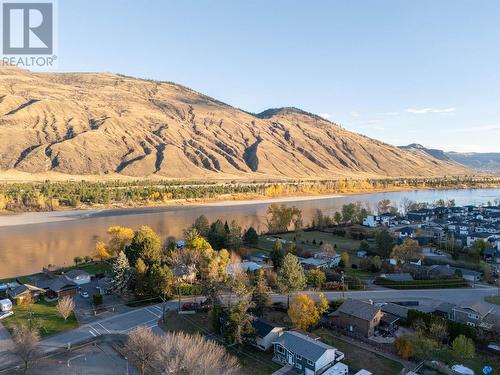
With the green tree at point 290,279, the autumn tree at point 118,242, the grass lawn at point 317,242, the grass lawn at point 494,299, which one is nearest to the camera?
the green tree at point 290,279

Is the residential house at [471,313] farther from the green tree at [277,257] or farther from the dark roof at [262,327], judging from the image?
the green tree at [277,257]

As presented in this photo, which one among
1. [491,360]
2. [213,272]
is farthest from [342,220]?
[491,360]

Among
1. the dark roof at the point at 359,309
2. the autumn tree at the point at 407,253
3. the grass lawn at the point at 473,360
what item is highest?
the autumn tree at the point at 407,253

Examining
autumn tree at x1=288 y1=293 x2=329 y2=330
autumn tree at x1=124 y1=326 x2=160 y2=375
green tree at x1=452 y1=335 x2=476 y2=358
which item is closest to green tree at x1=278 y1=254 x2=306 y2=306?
autumn tree at x1=288 y1=293 x2=329 y2=330

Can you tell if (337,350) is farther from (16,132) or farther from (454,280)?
(16,132)

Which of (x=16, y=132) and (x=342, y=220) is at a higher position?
(x=16, y=132)

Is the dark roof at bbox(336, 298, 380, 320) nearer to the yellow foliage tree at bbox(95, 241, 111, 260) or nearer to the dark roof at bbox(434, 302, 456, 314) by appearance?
the dark roof at bbox(434, 302, 456, 314)

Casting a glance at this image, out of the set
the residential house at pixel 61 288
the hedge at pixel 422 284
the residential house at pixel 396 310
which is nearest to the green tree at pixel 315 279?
the hedge at pixel 422 284
